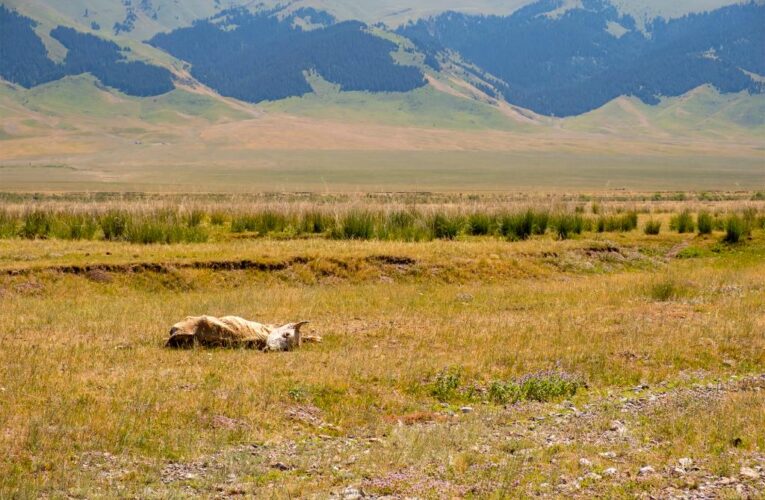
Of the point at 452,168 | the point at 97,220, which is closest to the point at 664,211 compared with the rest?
the point at 97,220

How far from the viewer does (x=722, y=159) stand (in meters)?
184

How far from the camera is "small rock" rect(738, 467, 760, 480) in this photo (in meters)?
7.72

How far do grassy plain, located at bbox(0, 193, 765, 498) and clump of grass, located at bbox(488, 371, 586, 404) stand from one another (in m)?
0.06

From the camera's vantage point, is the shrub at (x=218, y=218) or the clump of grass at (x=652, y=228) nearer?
the shrub at (x=218, y=218)

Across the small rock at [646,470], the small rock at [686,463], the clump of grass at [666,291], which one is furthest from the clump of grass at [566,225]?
the small rock at [646,470]

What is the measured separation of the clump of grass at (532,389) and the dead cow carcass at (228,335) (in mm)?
3201

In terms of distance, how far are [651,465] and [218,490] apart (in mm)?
3920

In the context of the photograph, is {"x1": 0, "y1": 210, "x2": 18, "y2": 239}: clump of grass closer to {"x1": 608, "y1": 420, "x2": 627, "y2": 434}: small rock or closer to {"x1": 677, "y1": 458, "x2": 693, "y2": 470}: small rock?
{"x1": 608, "y1": 420, "x2": 627, "y2": 434}: small rock

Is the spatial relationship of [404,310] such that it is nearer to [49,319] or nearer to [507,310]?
[507,310]

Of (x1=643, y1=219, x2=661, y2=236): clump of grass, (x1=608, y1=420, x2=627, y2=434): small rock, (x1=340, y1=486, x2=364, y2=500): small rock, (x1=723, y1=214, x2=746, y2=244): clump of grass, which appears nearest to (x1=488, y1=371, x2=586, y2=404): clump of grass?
(x1=608, y1=420, x2=627, y2=434): small rock

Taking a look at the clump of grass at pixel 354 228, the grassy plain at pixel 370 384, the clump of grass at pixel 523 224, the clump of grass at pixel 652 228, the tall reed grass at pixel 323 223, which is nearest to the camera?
the grassy plain at pixel 370 384

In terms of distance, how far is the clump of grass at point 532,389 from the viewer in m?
11.0

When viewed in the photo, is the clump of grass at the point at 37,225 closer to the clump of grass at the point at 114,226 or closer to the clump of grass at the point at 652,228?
the clump of grass at the point at 114,226

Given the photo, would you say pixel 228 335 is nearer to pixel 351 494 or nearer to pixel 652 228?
pixel 351 494
